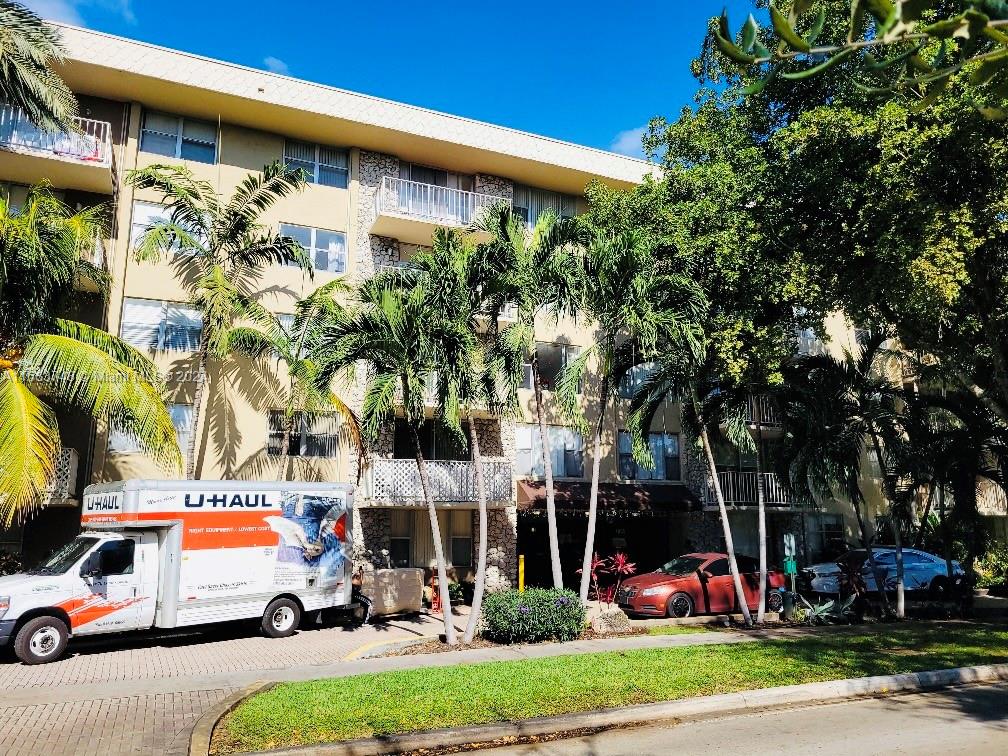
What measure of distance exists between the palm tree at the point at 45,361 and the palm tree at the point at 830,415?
45.9 feet

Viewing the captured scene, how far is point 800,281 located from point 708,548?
12.9 meters

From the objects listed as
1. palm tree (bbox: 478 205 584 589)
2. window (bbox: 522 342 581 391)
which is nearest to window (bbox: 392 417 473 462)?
window (bbox: 522 342 581 391)

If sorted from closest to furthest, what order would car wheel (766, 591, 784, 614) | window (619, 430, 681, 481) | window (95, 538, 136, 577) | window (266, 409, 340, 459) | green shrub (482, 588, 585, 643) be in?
1. window (95, 538, 136, 577)
2. green shrub (482, 588, 585, 643)
3. car wheel (766, 591, 784, 614)
4. window (266, 409, 340, 459)
5. window (619, 430, 681, 481)

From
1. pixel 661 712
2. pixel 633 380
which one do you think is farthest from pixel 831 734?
pixel 633 380

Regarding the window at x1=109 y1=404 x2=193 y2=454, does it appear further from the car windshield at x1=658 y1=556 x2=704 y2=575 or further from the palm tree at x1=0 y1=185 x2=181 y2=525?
the car windshield at x1=658 y1=556 x2=704 y2=575

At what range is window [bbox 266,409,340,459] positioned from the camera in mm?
20938

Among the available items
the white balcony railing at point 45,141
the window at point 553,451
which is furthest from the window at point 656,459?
the white balcony railing at point 45,141

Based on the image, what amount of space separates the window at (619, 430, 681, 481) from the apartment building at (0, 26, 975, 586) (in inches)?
2.4

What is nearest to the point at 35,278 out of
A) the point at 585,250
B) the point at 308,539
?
the point at 308,539

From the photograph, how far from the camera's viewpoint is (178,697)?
9867 millimetres

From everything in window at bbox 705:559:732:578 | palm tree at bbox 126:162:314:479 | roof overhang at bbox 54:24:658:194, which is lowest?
window at bbox 705:559:732:578

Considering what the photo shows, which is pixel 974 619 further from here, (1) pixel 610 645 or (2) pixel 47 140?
(2) pixel 47 140

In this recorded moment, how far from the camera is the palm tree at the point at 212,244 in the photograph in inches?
726

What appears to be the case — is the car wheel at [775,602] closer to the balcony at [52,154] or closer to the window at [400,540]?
the window at [400,540]
